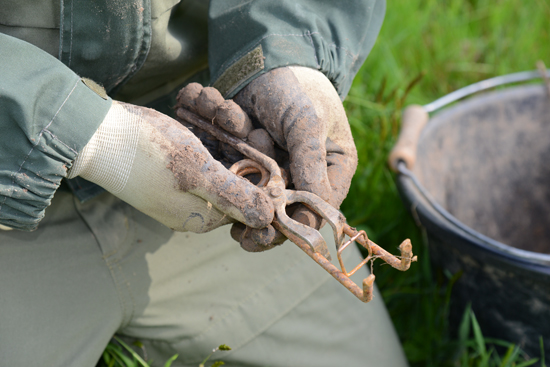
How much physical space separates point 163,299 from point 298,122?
54 cm

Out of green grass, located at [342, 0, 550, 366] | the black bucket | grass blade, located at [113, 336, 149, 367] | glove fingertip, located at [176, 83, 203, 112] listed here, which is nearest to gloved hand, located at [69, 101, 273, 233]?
glove fingertip, located at [176, 83, 203, 112]

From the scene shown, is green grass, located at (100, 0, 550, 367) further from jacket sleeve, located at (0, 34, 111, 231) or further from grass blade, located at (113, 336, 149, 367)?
jacket sleeve, located at (0, 34, 111, 231)

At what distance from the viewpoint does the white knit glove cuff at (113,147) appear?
863 mm

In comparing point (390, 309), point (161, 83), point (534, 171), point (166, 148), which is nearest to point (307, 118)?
point (166, 148)

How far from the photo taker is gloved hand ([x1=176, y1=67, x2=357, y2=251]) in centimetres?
92

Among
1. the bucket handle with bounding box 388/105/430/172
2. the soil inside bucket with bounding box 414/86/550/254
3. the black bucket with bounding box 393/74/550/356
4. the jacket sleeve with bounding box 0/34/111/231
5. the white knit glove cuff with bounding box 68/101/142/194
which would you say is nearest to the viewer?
the jacket sleeve with bounding box 0/34/111/231

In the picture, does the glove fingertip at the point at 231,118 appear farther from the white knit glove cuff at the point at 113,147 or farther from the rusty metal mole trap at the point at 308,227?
the white knit glove cuff at the point at 113,147

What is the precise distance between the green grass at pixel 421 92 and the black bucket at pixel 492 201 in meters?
0.08

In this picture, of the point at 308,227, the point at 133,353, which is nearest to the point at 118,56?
the point at 308,227

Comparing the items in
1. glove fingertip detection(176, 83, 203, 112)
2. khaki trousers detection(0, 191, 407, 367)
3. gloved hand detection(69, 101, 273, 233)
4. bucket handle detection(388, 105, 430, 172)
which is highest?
glove fingertip detection(176, 83, 203, 112)

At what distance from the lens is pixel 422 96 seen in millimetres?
2227

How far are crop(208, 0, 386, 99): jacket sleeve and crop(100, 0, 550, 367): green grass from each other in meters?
0.60

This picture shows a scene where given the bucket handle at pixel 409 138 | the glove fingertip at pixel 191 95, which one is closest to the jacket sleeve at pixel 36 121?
the glove fingertip at pixel 191 95

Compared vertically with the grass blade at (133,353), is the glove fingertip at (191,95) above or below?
above
